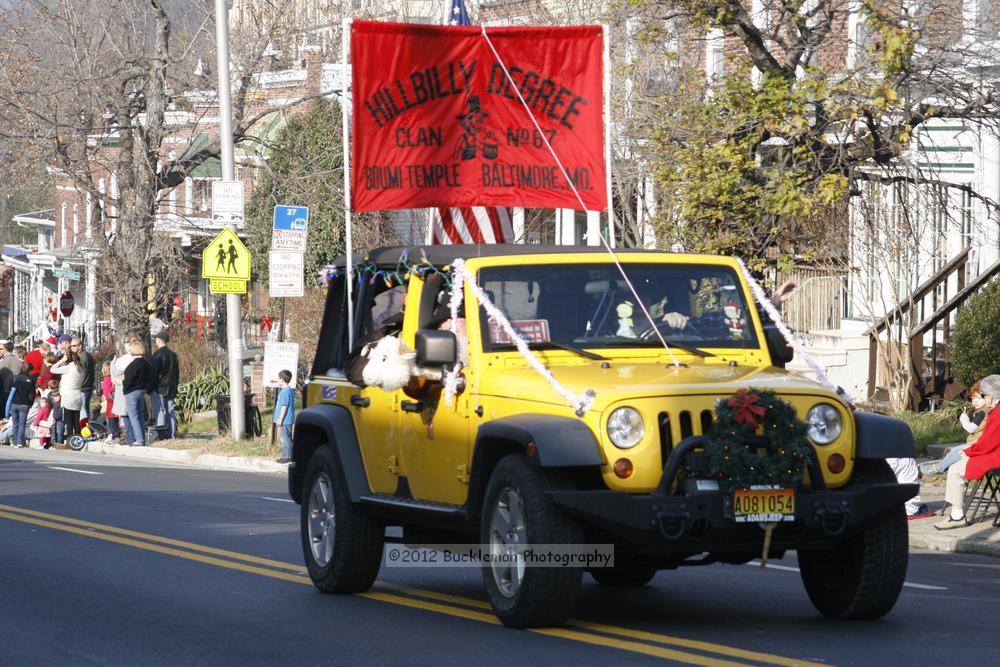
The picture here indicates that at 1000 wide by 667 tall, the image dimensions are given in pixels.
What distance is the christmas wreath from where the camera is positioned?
26.1 ft

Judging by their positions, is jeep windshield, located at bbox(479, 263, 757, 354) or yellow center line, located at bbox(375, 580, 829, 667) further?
jeep windshield, located at bbox(479, 263, 757, 354)

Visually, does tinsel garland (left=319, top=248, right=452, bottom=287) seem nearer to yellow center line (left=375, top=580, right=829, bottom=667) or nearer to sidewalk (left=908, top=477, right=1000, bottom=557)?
yellow center line (left=375, top=580, right=829, bottom=667)

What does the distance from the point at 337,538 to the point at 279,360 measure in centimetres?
1428

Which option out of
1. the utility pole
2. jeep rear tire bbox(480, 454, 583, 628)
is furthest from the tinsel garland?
the utility pole

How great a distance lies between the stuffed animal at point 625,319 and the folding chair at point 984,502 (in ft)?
18.7

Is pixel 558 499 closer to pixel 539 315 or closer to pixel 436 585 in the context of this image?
pixel 539 315

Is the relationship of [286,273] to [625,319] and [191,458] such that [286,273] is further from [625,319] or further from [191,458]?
[625,319]

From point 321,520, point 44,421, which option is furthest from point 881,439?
point 44,421

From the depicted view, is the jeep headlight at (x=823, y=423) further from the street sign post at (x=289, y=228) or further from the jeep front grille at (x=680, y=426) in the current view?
the street sign post at (x=289, y=228)

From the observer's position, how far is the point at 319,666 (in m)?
7.93

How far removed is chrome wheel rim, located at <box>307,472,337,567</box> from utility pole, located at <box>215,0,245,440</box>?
1485cm

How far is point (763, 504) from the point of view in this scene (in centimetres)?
802

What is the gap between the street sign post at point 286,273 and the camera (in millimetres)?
23438

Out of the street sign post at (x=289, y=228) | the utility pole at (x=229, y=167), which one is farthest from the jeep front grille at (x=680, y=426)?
the utility pole at (x=229, y=167)
